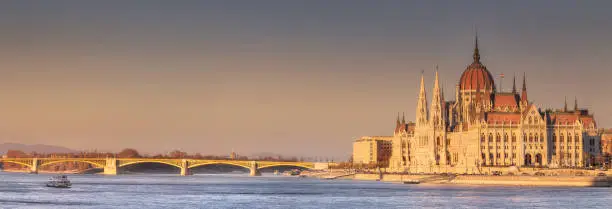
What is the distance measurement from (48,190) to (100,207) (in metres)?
53.1

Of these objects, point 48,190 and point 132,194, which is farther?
point 48,190

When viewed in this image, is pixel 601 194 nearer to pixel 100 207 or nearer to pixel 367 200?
pixel 367 200

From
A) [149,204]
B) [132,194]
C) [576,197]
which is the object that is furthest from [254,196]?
[576,197]

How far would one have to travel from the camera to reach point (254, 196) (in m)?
170

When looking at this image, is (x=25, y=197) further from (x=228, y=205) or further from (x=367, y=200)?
(x=367, y=200)

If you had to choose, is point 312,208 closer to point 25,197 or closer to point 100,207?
point 100,207

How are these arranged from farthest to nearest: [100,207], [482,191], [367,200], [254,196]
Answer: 1. [482,191]
2. [254,196]
3. [367,200]
4. [100,207]

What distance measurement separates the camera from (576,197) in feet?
548

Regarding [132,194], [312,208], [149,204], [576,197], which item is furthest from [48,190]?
[576,197]

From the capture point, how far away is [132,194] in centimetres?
17350

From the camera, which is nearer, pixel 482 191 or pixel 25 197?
pixel 25 197

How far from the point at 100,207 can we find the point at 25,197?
2575 cm

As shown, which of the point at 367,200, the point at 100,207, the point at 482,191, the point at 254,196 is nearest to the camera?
the point at 100,207

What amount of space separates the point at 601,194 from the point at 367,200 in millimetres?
38085
